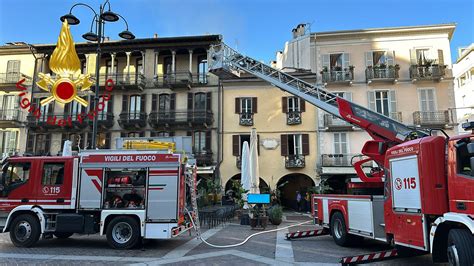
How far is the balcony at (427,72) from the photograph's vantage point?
84.2 feet

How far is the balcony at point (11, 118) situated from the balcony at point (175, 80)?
11636 mm

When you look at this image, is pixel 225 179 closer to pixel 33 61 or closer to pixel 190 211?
pixel 190 211

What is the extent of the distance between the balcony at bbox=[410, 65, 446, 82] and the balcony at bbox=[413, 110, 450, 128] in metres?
2.45

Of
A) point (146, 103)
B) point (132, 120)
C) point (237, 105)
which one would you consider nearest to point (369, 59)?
point (237, 105)

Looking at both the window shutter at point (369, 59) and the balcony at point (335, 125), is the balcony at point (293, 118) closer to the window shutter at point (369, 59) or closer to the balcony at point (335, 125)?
the balcony at point (335, 125)

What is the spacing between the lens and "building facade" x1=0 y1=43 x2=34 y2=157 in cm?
2909

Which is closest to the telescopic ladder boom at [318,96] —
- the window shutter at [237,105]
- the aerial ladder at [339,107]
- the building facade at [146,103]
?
the aerial ladder at [339,107]

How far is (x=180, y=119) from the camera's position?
27.5 m

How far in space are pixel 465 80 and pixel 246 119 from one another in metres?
27.0

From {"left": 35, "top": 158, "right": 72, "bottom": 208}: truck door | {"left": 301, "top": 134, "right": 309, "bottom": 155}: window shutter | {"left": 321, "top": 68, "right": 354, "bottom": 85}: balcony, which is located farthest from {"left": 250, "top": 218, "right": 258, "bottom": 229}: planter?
{"left": 321, "top": 68, "right": 354, "bottom": 85}: balcony

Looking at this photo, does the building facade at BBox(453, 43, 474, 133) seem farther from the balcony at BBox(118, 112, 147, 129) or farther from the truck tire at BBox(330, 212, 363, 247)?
the truck tire at BBox(330, 212, 363, 247)

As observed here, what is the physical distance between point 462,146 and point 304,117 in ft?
68.2

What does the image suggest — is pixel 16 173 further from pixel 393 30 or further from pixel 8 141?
pixel 393 30

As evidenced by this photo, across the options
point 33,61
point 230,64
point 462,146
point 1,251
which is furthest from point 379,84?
point 33,61
